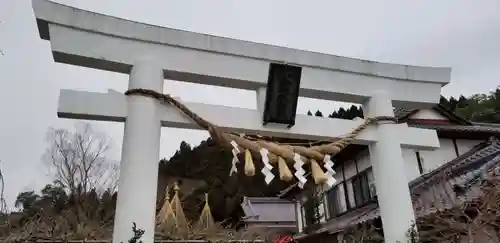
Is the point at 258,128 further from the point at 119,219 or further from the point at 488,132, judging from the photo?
the point at 488,132

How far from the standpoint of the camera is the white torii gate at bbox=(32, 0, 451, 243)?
406 cm

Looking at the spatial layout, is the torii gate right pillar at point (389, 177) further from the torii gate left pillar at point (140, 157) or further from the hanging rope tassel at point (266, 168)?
the torii gate left pillar at point (140, 157)

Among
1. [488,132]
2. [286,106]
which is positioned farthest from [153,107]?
[488,132]

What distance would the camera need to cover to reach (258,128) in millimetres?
4801

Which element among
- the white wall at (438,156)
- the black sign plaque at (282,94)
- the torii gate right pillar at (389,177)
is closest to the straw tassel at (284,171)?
the black sign plaque at (282,94)

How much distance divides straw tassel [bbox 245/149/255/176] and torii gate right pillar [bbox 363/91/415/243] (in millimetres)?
1801

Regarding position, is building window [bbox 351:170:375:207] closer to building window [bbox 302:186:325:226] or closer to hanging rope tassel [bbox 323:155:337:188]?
building window [bbox 302:186:325:226]

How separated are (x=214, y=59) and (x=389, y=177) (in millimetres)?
2604

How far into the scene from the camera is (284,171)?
4.54m

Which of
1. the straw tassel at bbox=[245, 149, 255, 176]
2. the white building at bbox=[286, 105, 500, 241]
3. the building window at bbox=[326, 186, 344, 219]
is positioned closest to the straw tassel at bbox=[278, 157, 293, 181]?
the straw tassel at bbox=[245, 149, 255, 176]

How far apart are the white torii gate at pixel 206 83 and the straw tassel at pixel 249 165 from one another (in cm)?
37

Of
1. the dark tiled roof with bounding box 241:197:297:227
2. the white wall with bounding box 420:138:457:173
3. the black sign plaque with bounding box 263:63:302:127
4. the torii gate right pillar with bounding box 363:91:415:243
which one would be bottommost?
the torii gate right pillar with bounding box 363:91:415:243

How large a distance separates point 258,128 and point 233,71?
74cm

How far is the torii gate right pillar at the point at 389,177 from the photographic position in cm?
491
